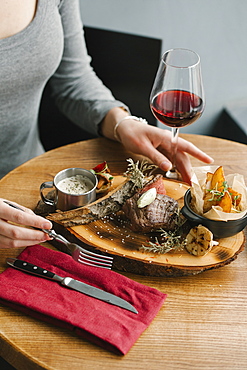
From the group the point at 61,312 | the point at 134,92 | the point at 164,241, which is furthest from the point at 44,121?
the point at 61,312

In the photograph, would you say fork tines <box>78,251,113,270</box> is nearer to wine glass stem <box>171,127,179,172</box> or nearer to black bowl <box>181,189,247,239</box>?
black bowl <box>181,189,247,239</box>

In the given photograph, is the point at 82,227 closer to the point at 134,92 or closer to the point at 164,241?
the point at 164,241

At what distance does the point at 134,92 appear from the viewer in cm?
243

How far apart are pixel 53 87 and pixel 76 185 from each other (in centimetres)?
85

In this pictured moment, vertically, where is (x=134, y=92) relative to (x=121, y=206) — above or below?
below

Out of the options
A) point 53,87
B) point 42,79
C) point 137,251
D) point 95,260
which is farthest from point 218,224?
point 53,87

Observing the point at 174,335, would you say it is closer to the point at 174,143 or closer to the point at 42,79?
the point at 174,143

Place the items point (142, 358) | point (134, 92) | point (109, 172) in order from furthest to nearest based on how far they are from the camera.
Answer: point (134, 92) < point (109, 172) < point (142, 358)

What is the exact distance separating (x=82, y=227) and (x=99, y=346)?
14.9 inches

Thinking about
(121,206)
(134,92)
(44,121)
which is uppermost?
(121,206)

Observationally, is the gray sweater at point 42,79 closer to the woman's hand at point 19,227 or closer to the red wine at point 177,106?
the red wine at point 177,106

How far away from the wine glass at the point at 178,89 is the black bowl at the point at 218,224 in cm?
32

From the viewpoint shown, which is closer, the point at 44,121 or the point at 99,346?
the point at 99,346

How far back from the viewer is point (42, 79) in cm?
167
